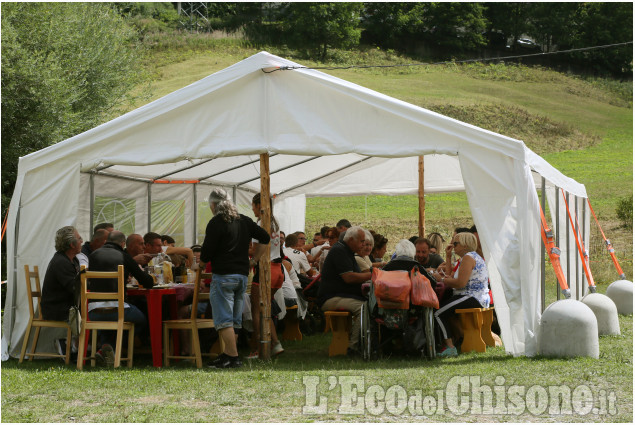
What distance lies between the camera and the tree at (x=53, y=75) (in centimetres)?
1472

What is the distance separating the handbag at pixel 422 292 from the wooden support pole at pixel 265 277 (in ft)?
4.51

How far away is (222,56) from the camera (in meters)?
49.8

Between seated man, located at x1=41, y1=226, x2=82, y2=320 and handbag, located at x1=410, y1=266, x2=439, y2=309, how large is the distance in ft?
9.95

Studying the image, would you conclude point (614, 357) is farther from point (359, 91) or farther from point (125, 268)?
point (125, 268)

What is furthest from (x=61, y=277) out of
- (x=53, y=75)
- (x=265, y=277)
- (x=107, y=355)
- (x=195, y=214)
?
(x=53, y=75)

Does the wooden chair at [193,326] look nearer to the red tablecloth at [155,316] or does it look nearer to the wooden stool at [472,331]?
the red tablecloth at [155,316]

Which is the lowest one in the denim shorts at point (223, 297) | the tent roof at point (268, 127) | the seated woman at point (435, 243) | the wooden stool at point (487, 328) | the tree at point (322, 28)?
the wooden stool at point (487, 328)

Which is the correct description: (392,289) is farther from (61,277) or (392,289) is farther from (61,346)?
(61,346)

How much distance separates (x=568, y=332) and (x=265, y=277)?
2.79m

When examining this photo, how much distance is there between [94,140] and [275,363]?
2.81 meters

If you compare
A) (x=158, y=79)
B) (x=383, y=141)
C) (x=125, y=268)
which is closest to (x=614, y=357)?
(x=383, y=141)

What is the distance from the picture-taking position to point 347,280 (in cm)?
747

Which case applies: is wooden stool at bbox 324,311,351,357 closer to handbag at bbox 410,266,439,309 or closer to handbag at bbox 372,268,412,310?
handbag at bbox 372,268,412,310

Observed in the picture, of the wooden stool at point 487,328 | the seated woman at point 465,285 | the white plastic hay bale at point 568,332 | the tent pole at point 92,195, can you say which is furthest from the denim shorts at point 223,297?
the tent pole at point 92,195
